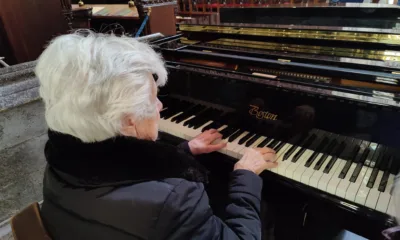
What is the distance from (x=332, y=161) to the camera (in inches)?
47.4

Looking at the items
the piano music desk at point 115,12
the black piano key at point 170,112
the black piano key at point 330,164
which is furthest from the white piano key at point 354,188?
the piano music desk at point 115,12

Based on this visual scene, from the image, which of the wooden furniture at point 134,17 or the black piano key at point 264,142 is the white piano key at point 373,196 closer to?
the black piano key at point 264,142

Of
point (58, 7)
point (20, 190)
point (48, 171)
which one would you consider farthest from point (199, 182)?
point (58, 7)

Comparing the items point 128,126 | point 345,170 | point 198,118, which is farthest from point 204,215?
point 198,118

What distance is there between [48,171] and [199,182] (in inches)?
18.6

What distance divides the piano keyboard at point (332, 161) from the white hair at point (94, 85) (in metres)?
0.71

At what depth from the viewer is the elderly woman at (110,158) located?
0.74 metres

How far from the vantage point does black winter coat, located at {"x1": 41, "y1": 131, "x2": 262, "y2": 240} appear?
726 mm

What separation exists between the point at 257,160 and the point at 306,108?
317 mm

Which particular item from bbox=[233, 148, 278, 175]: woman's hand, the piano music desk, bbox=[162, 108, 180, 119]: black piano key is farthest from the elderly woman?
the piano music desk

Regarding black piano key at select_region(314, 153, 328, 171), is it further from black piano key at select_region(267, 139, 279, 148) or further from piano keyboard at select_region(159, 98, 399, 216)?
black piano key at select_region(267, 139, 279, 148)

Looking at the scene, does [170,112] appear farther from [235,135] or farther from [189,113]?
[235,135]

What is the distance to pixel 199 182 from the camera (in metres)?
0.86

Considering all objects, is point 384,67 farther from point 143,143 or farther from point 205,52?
point 143,143
